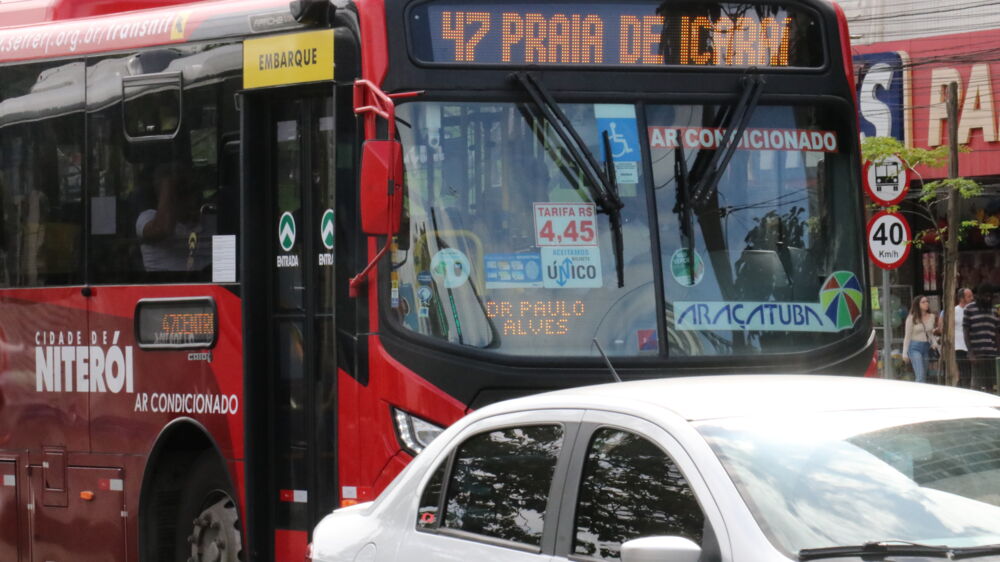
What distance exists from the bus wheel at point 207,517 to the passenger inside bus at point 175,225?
3.70 ft

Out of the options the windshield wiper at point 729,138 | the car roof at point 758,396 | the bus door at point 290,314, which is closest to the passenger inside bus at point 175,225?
the bus door at point 290,314

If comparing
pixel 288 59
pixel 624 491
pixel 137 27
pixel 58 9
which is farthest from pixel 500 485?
pixel 58 9

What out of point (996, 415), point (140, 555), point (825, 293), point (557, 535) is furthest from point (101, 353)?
point (996, 415)

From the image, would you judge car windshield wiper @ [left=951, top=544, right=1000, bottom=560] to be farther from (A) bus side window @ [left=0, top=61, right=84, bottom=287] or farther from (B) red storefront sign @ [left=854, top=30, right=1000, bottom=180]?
(B) red storefront sign @ [left=854, top=30, right=1000, bottom=180]

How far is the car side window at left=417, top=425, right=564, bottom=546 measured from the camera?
15.9 ft

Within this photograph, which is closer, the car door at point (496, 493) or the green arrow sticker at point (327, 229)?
the car door at point (496, 493)

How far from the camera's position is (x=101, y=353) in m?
9.52

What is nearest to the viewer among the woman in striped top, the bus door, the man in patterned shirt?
the bus door

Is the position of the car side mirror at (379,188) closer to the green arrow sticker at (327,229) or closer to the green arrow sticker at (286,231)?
the green arrow sticker at (327,229)

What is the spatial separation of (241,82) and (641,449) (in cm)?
496

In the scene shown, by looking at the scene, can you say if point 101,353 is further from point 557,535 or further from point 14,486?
point 557,535

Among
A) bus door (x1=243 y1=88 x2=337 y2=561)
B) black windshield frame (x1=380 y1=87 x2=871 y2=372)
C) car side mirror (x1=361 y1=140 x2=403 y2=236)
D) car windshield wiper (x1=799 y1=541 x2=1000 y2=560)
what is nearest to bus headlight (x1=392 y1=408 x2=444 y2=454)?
black windshield frame (x1=380 y1=87 x2=871 y2=372)

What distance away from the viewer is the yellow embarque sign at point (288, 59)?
834 cm

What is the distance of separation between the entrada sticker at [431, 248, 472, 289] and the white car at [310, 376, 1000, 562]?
2709 mm
